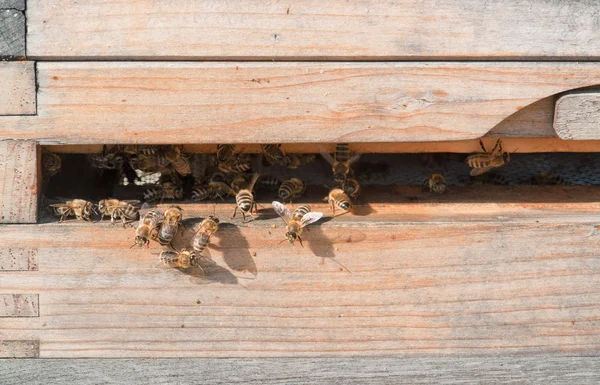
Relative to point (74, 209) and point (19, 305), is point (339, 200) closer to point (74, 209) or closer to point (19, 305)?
point (74, 209)

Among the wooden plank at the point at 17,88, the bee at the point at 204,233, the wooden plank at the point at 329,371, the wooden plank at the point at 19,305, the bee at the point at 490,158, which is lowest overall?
the wooden plank at the point at 329,371

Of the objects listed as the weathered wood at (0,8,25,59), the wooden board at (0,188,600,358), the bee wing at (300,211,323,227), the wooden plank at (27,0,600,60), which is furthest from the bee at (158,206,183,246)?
the weathered wood at (0,8,25,59)

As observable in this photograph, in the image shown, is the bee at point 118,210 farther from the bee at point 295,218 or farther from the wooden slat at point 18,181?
the bee at point 295,218

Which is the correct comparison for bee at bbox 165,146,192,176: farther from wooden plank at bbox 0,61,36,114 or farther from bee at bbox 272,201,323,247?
wooden plank at bbox 0,61,36,114

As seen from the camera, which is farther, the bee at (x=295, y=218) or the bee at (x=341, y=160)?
the bee at (x=341, y=160)

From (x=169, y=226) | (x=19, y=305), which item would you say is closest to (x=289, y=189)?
(x=169, y=226)

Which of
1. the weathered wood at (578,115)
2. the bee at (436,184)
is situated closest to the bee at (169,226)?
the bee at (436,184)
